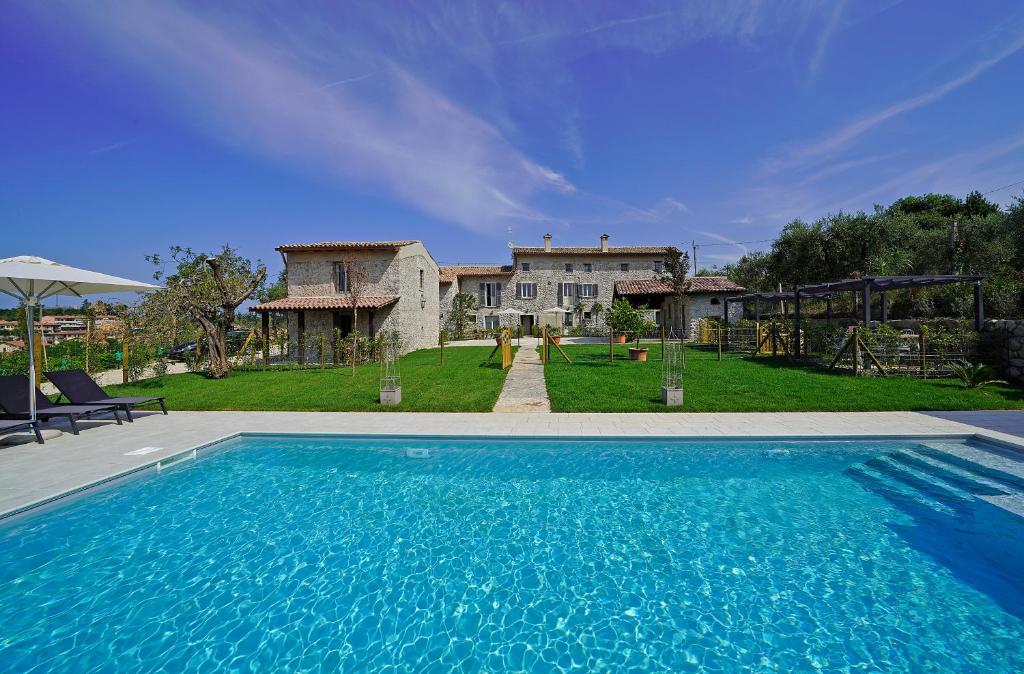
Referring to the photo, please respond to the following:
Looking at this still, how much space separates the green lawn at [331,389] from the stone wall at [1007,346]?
1419 cm

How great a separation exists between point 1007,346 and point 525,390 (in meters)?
13.6

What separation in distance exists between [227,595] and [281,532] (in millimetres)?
1099

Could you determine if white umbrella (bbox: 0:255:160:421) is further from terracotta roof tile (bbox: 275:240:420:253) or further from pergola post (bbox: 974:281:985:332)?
pergola post (bbox: 974:281:985:332)

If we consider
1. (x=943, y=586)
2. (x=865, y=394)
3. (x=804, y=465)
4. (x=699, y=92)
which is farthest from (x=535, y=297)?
(x=943, y=586)

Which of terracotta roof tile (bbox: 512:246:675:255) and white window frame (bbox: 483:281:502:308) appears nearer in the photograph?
terracotta roof tile (bbox: 512:246:675:255)

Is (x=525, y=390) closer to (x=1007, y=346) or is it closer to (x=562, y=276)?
(x=1007, y=346)

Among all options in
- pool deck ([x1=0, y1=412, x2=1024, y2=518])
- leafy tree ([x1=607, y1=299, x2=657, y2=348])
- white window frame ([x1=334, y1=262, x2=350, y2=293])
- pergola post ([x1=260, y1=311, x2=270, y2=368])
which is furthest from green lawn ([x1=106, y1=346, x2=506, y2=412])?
leafy tree ([x1=607, y1=299, x2=657, y2=348])

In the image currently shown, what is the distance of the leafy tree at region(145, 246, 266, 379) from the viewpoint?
15.9 meters

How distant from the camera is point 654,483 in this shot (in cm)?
621

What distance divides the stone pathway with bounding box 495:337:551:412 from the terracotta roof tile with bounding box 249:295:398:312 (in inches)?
295

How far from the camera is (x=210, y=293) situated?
64.7ft

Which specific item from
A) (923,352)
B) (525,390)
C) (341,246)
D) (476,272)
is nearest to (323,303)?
(341,246)

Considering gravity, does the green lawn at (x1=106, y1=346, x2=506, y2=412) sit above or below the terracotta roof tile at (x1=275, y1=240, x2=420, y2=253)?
below

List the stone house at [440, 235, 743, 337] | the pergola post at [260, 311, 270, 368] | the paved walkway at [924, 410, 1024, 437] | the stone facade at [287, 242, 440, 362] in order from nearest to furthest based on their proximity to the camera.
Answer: the paved walkway at [924, 410, 1024, 437]
the pergola post at [260, 311, 270, 368]
the stone facade at [287, 242, 440, 362]
the stone house at [440, 235, 743, 337]
